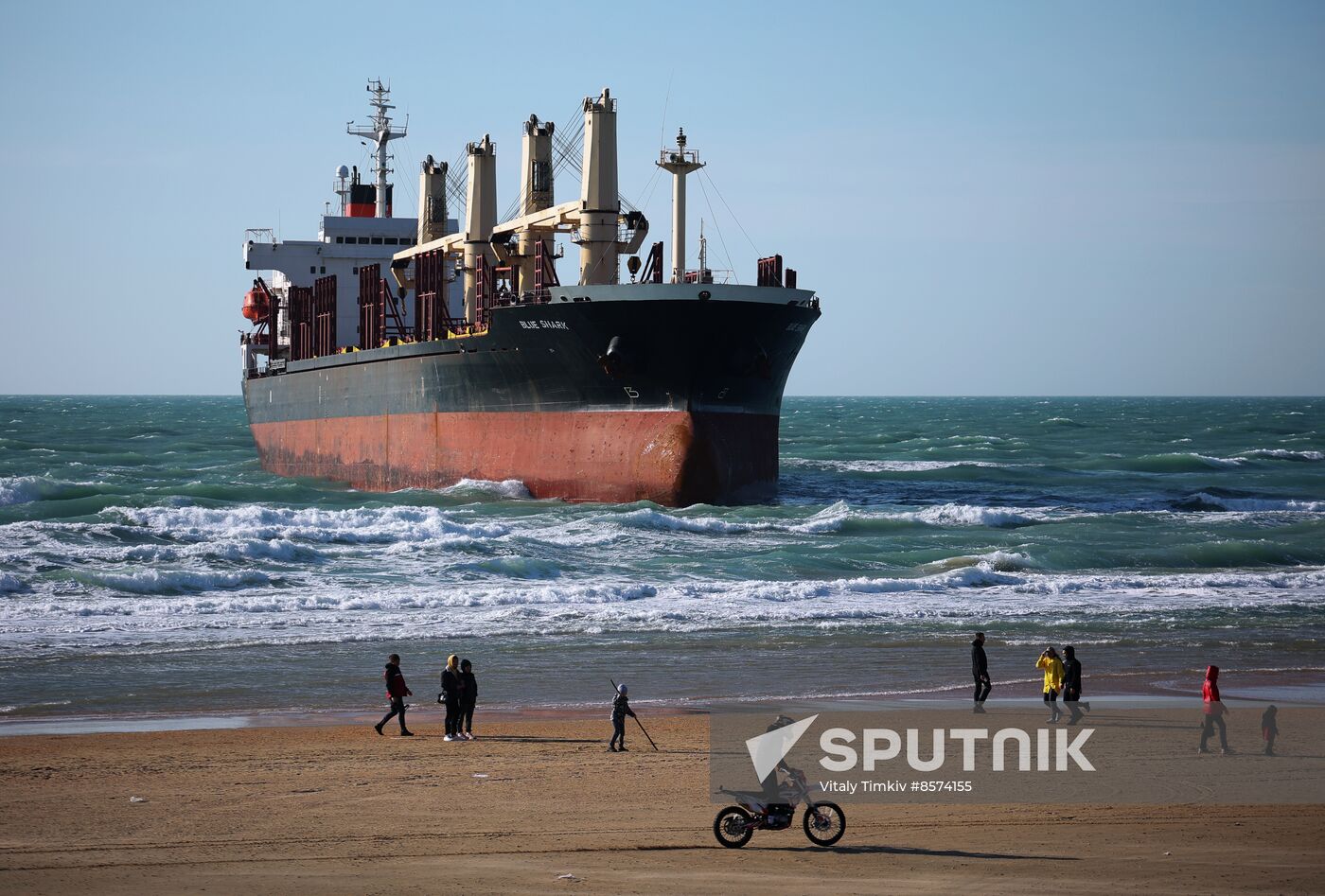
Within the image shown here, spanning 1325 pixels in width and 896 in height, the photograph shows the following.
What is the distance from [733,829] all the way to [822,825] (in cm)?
59

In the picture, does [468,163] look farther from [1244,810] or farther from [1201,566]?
[1244,810]

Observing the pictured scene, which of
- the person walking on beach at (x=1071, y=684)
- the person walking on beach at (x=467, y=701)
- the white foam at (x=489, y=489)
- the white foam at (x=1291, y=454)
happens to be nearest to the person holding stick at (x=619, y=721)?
the person walking on beach at (x=467, y=701)

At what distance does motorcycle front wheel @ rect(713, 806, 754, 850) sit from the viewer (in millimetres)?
8947

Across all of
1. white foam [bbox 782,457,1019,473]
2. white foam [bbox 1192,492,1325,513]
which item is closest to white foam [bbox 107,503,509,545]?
white foam [bbox 1192,492,1325,513]

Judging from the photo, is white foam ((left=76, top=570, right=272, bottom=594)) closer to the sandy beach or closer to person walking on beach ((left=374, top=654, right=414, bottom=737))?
the sandy beach

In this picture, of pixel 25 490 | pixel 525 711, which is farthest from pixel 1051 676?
pixel 25 490

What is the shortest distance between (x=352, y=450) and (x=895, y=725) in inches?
1138

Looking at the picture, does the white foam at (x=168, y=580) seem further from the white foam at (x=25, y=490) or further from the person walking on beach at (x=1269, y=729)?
the person walking on beach at (x=1269, y=729)

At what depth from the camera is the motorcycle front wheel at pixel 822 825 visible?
8969 millimetres

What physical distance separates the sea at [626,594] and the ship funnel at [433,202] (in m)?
9.00

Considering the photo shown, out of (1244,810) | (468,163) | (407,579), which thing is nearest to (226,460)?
(468,163)

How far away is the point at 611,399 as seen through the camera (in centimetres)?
2938

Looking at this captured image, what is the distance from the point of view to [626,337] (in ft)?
93.7

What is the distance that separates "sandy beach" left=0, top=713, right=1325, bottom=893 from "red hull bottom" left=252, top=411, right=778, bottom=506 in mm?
17132
